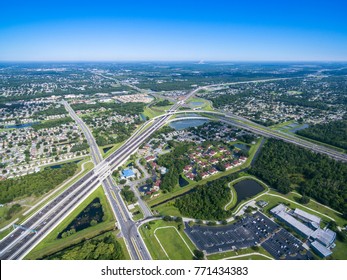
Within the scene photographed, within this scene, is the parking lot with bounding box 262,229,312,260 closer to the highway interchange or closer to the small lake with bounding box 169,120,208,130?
the highway interchange

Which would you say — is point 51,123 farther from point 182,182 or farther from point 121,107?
point 182,182

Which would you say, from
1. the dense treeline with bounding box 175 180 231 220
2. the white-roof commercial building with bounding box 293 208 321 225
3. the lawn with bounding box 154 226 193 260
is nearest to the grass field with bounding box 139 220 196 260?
the lawn with bounding box 154 226 193 260

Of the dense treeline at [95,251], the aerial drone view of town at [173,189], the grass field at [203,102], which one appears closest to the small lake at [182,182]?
the aerial drone view of town at [173,189]

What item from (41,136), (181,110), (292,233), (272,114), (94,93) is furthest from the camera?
(94,93)

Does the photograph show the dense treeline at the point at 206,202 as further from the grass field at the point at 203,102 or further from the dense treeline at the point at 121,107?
the grass field at the point at 203,102

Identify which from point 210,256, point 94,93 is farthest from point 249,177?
point 94,93

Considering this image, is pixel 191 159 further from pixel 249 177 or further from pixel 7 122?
pixel 7 122

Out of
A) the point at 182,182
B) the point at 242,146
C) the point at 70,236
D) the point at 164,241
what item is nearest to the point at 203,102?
the point at 242,146
